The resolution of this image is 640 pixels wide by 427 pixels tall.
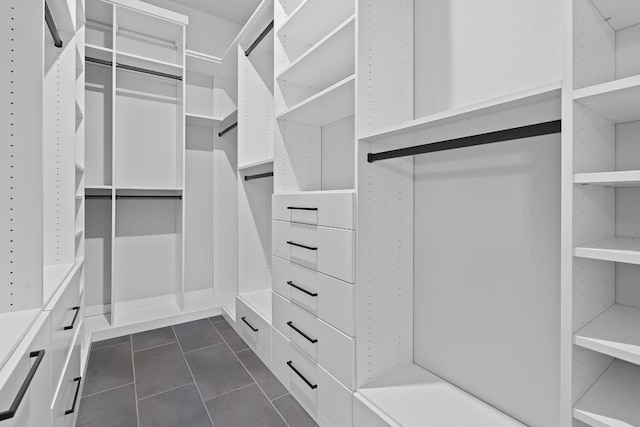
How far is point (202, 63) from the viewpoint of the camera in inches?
119

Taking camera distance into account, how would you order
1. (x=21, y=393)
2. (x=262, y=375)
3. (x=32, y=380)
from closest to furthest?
(x=21, y=393) → (x=32, y=380) → (x=262, y=375)

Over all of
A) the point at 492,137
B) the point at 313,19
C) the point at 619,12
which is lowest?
the point at 492,137

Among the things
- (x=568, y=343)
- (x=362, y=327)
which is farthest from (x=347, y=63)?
(x=568, y=343)

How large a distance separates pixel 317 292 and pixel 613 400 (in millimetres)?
1106

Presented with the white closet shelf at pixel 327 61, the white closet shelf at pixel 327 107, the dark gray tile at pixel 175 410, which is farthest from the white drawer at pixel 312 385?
the white closet shelf at pixel 327 61

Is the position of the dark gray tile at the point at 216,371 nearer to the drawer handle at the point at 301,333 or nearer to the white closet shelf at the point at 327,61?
the drawer handle at the point at 301,333

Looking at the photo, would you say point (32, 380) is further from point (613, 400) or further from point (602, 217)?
point (602, 217)

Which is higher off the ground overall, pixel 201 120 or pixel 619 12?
pixel 201 120

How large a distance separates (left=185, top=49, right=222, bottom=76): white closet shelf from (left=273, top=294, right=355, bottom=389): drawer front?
2.27m

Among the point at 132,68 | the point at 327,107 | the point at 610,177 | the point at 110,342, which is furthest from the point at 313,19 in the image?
the point at 110,342

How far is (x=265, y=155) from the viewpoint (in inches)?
103

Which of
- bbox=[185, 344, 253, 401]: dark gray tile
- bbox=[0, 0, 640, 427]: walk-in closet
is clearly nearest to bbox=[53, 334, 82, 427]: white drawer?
bbox=[0, 0, 640, 427]: walk-in closet

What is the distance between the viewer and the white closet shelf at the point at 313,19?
167 cm

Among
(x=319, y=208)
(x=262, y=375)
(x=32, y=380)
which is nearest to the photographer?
(x=32, y=380)
